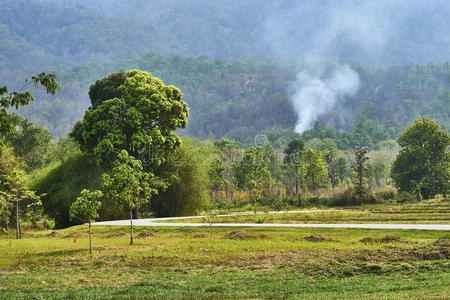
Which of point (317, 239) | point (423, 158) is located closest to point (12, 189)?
point (317, 239)

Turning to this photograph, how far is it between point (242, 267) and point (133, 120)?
2229 centimetres

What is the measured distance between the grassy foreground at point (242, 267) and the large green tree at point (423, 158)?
34322 mm

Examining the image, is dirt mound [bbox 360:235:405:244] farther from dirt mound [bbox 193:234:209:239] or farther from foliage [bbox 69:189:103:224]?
foliage [bbox 69:189:103:224]

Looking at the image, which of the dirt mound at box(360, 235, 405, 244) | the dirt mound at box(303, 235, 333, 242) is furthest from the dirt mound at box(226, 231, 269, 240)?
the dirt mound at box(360, 235, 405, 244)

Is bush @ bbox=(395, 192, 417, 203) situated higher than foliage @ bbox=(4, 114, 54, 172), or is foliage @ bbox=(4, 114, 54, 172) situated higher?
foliage @ bbox=(4, 114, 54, 172)

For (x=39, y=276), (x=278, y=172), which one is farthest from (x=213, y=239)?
(x=278, y=172)

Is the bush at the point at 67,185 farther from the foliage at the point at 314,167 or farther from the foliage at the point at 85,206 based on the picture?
the foliage at the point at 314,167

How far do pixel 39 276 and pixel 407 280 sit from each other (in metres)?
10.9

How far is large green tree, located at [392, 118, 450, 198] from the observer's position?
50.1m

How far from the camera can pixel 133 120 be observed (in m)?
34.2

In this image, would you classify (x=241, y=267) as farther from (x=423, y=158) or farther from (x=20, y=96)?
(x=423, y=158)

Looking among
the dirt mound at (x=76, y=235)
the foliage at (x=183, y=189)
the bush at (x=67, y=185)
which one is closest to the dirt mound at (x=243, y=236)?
the dirt mound at (x=76, y=235)

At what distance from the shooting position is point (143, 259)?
15844mm

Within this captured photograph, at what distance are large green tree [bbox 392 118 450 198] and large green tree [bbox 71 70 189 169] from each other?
2903 cm
